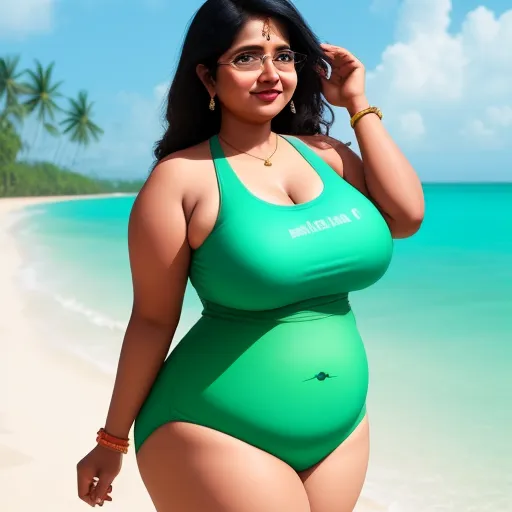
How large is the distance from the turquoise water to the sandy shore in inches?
18.8

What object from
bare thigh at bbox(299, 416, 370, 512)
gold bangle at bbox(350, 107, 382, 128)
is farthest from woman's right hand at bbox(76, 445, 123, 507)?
gold bangle at bbox(350, 107, 382, 128)

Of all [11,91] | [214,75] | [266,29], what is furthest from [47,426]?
[11,91]

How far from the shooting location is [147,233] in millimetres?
1923

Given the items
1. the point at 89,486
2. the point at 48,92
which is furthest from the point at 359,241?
the point at 48,92

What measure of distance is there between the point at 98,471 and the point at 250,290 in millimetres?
659

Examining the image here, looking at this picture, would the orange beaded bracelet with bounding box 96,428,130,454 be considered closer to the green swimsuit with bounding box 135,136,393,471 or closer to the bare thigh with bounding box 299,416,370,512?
the green swimsuit with bounding box 135,136,393,471

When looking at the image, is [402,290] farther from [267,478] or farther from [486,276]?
[267,478]

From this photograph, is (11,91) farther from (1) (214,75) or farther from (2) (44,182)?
(1) (214,75)

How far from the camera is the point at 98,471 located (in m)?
2.12

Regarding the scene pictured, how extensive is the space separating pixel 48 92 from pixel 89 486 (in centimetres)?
6245

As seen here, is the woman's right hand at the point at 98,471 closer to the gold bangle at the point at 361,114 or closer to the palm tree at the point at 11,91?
the gold bangle at the point at 361,114

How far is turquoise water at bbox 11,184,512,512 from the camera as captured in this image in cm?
530

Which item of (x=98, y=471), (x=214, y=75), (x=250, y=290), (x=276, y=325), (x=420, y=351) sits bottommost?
(x=420, y=351)

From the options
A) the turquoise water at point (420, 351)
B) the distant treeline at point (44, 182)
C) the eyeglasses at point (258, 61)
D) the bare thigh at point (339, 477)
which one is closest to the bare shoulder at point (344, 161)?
the eyeglasses at point (258, 61)
